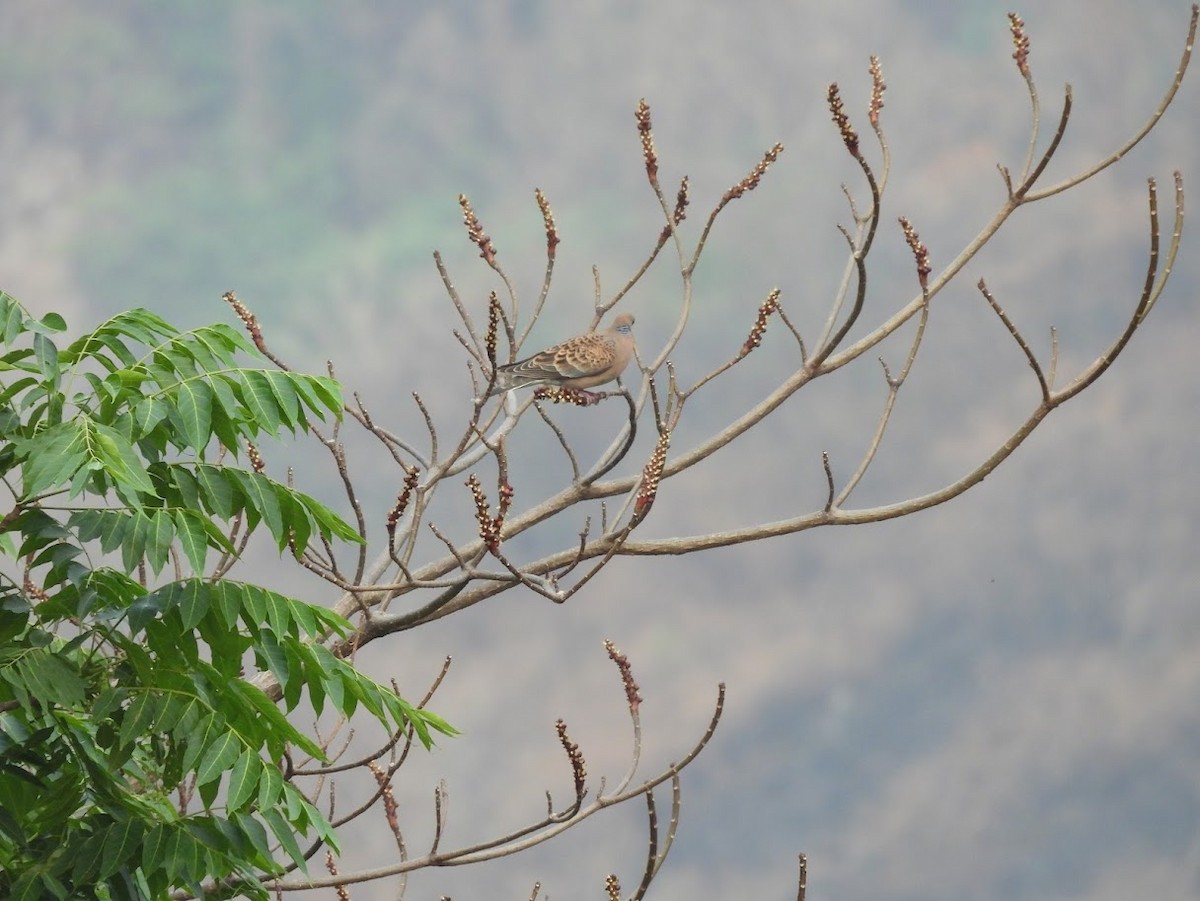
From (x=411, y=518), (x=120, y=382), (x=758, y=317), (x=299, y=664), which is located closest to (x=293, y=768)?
(x=299, y=664)

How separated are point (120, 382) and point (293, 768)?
2.14 meters

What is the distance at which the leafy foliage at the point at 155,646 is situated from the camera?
5.48 m

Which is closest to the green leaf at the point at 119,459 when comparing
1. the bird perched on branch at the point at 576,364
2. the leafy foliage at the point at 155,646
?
the leafy foliage at the point at 155,646

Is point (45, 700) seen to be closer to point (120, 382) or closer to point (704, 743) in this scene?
point (120, 382)

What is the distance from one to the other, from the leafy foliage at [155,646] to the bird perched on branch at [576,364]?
1930 millimetres

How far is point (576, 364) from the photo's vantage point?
313 inches

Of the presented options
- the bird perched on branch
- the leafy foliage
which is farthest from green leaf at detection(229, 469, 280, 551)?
the bird perched on branch

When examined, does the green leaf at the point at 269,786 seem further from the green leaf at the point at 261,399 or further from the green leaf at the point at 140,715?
the green leaf at the point at 261,399

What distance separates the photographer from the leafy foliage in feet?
18.0

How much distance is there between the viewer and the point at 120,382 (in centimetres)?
561

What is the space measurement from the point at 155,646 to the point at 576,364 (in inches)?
122

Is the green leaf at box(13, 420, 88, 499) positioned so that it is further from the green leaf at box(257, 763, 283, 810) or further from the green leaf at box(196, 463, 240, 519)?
the green leaf at box(257, 763, 283, 810)

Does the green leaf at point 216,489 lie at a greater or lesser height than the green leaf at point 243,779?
greater

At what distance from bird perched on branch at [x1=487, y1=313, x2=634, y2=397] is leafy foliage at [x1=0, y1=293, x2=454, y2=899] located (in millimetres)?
1930
